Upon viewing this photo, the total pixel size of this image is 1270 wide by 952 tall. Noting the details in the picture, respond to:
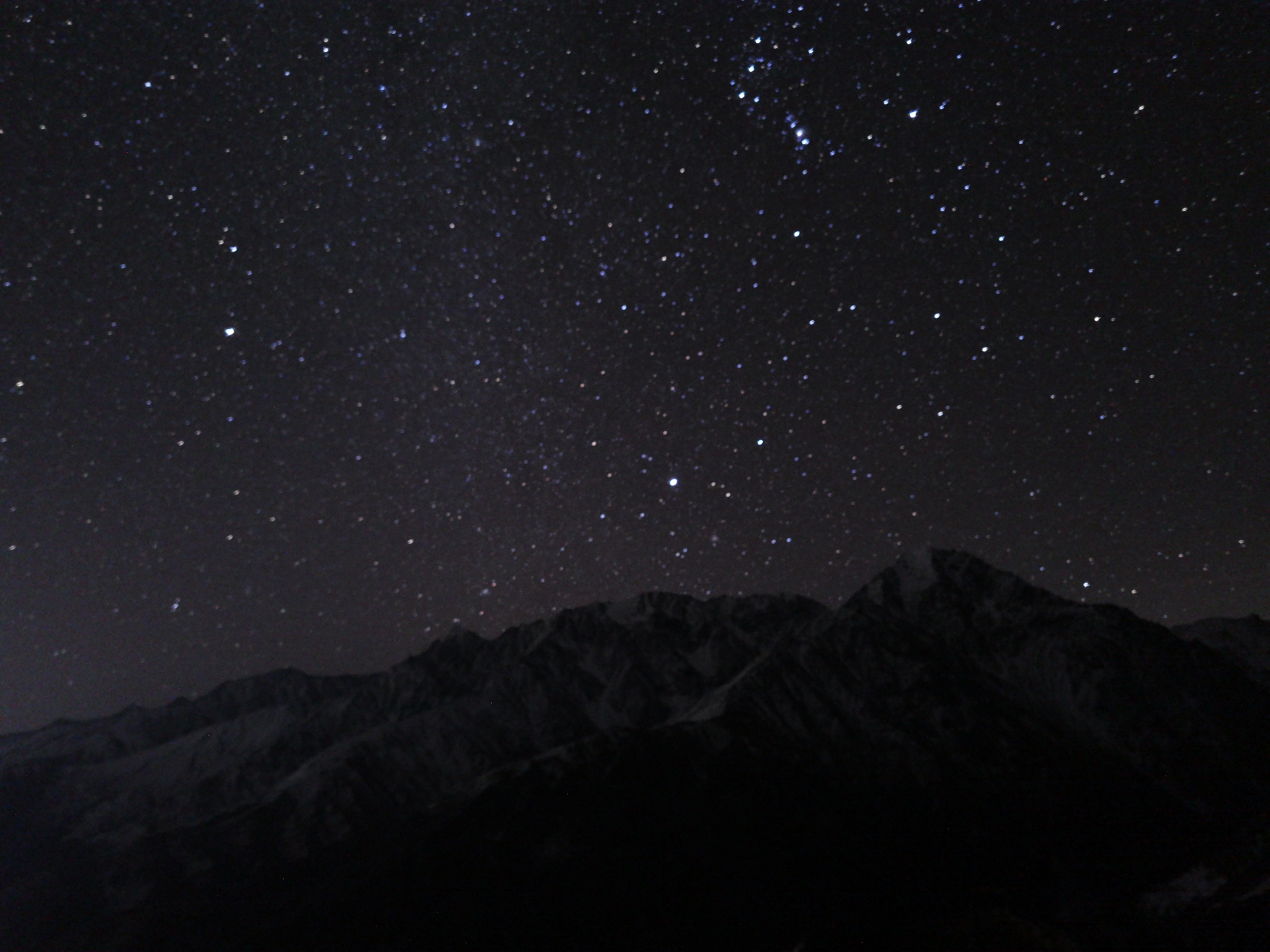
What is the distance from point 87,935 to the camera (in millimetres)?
141000

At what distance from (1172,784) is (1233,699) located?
165 feet

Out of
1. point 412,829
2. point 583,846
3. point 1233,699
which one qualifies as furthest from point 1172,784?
point 412,829

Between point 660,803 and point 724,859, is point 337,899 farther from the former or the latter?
point 724,859

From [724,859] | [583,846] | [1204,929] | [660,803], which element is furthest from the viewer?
[660,803]

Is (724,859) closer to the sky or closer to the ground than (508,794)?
closer to the ground

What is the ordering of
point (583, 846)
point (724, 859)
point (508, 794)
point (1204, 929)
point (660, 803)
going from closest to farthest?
point (1204, 929), point (724, 859), point (583, 846), point (660, 803), point (508, 794)

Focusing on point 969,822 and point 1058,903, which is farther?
point 969,822

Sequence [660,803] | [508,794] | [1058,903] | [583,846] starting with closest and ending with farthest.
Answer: [1058,903] → [583,846] → [660,803] → [508,794]

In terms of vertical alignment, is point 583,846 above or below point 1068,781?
above

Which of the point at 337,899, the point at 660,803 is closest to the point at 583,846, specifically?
the point at 660,803

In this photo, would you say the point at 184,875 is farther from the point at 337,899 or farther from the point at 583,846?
the point at 583,846

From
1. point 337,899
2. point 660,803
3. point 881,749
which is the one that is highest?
point 337,899

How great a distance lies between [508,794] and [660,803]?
4187 cm

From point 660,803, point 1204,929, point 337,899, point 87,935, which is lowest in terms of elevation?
point 1204,929
